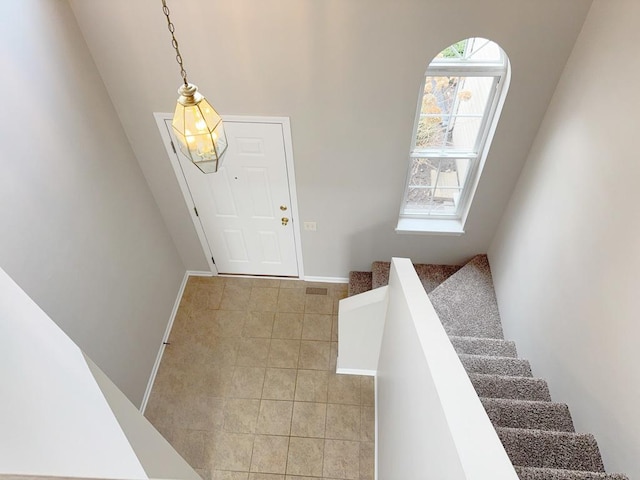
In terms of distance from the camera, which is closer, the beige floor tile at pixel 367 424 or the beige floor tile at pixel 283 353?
the beige floor tile at pixel 367 424

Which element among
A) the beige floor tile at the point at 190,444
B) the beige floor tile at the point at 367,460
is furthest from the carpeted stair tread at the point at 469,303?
the beige floor tile at the point at 190,444

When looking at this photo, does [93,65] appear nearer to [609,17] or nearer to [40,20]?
[40,20]

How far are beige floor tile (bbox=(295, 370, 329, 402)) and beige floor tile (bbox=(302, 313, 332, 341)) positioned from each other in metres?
0.37

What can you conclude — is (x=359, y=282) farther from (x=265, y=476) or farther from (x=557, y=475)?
(x=557, y=475)

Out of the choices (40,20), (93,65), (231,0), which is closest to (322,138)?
(231,0)

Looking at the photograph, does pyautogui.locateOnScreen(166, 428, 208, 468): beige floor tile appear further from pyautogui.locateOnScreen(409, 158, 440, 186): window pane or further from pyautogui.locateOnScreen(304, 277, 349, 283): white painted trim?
pyautogui.locateOnScreen(409, 158, 440, 186): window pane

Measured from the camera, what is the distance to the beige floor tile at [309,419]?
3.59 meters

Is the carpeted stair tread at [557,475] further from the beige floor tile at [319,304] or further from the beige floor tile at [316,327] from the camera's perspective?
the beige floor tile at [319,304]

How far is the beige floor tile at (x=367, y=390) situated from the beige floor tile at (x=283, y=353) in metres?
0.66

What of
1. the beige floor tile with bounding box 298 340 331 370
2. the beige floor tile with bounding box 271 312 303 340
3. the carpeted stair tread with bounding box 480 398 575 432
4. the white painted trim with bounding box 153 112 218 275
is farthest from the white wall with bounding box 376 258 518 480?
the white painted trim with bounding box 153 112 218 275

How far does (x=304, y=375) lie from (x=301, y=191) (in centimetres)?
172

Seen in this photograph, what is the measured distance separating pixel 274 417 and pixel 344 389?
669 millimetres

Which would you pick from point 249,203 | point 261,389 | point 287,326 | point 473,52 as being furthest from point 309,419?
point 473,52

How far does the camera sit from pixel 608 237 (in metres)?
2.21
